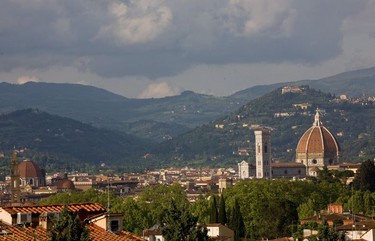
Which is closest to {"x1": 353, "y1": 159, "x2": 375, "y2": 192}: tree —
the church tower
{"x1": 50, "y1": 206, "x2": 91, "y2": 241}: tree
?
the church tower

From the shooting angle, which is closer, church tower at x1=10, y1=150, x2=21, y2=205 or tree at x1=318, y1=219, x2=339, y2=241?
tree at x1=318, y1=219, x2=339, y2=241

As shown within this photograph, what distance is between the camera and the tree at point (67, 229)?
26.1 metres

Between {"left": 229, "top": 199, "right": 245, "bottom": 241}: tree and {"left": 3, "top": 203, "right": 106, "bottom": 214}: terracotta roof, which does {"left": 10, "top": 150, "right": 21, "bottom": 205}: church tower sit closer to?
{"left": 3, "top": 203, "right": 106, "bottom": 214}: terracotta roof

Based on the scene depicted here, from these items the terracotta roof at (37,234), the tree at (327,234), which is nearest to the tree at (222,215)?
the tree at (327,234)

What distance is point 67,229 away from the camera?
26.2m

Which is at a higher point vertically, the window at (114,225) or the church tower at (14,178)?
the church tower at (14,178)

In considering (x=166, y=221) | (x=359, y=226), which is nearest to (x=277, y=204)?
(x=359, y=226)

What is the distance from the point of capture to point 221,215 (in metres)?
97.9

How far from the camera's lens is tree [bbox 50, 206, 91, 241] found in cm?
2606

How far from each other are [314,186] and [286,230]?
154 ft

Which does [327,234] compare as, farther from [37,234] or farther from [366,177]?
[366,177]

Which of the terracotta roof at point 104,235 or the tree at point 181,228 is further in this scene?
the tree at point 181,228

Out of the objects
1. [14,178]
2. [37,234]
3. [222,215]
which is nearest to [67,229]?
[37,234]

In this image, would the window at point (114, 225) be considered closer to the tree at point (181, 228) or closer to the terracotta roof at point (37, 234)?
the terracotta roof at point (37, 234)
